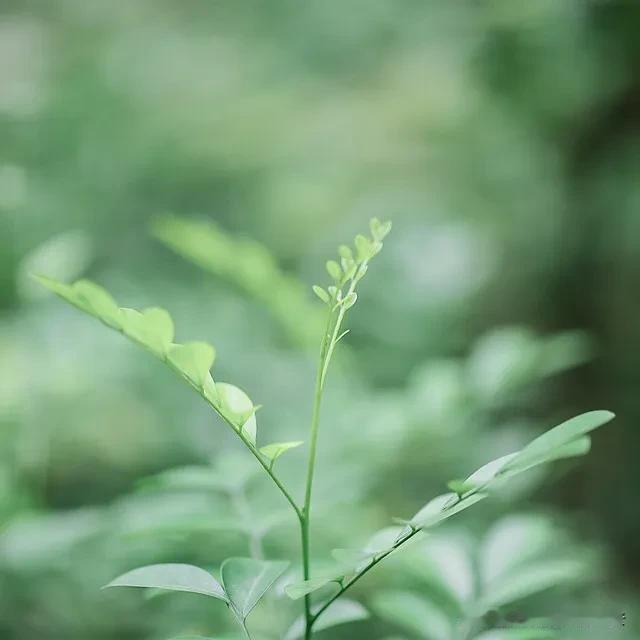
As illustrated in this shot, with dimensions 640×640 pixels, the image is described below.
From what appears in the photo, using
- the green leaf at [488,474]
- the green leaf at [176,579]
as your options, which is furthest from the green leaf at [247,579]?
the green leaf at [488,474]

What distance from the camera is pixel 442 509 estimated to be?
0.37 m

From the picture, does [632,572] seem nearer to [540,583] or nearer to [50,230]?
[540,583]

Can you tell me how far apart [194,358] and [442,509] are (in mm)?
133

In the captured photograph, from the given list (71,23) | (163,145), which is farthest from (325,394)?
(71,23)

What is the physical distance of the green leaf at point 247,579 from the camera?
39 centimetres

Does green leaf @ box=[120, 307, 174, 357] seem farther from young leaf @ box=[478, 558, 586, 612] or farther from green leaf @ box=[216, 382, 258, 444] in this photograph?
Result: young leaf @ box=[478, 558, 586, 612]

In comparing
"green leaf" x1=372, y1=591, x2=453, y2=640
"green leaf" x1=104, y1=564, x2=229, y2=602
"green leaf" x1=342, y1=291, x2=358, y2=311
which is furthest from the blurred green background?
"green leaf" x1=342, y1=291, x2=358, y2=311

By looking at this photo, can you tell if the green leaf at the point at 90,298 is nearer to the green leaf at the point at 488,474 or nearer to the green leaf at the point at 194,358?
the green leaf at the point at 194,358

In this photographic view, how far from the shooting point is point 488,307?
177 centimetres

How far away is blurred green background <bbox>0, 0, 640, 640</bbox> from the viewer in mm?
756

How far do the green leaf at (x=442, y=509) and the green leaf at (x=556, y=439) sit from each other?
26mm

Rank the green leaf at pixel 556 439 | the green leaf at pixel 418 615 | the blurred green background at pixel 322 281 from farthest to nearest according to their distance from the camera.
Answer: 1. the blurred green background at pixel 322 281
2. the green leaf at pixel 418 615
3. the green leaf at pixel 556 439

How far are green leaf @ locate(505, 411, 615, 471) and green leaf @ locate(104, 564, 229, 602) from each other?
0.16 m

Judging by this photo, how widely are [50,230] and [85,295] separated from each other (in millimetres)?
1146
